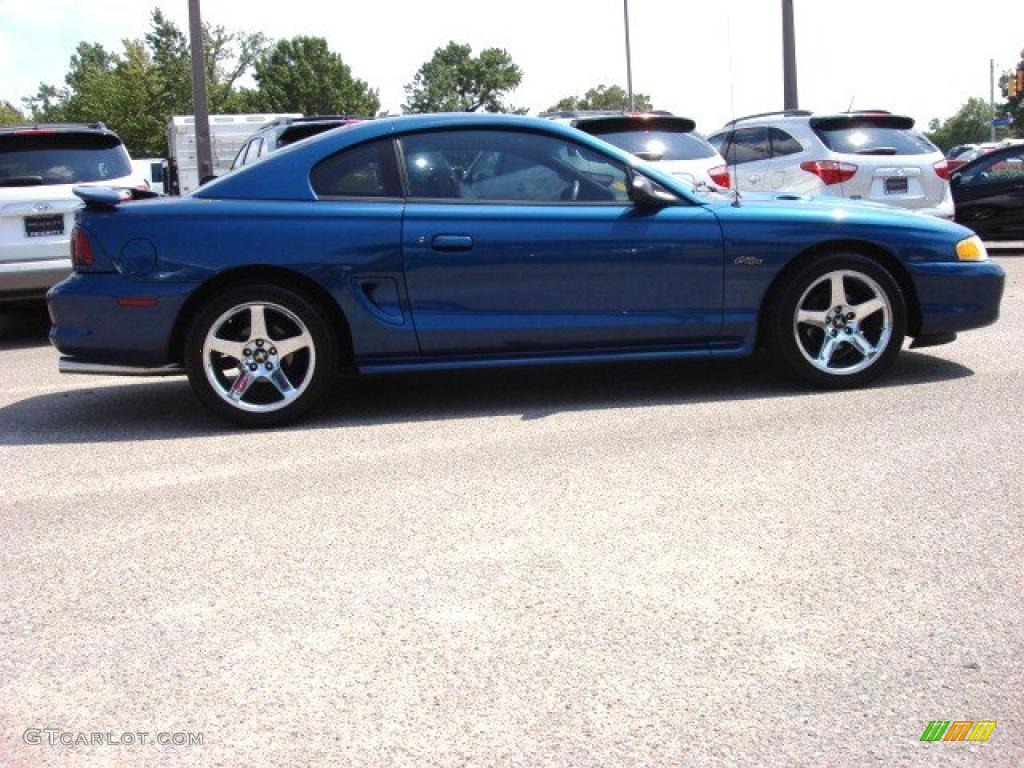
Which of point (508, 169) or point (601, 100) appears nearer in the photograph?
point (508, 169)

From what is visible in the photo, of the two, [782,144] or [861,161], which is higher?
[782,144]

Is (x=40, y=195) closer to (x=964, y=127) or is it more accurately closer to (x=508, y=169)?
(x=508, y=169)

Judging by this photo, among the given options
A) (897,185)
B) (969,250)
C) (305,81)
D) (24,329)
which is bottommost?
(24,329)

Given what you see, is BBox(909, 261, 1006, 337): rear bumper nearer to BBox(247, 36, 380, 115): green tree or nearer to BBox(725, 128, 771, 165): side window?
BBox(725, 128, 771, 165): side window

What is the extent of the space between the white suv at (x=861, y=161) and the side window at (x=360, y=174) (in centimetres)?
645

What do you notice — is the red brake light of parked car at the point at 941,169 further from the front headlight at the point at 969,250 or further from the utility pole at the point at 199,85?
the utility pole at the point at 199,85

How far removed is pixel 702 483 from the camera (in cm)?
450

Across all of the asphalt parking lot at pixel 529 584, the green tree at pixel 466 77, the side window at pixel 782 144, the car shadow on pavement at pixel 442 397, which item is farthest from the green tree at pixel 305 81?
the asphalt parking lot at pixel 529 584

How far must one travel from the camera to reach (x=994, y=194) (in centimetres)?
1403

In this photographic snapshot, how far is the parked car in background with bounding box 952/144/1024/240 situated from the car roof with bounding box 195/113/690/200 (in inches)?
373

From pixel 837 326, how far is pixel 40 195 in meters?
6.03

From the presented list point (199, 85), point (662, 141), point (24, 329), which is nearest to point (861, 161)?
point (662, 141)

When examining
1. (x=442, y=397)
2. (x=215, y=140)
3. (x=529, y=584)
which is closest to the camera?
(x=529, y=584)

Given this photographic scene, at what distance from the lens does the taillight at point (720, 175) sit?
10.6 metres
